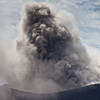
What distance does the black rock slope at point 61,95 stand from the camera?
222ft

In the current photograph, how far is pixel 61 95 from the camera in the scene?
6744 centimetres

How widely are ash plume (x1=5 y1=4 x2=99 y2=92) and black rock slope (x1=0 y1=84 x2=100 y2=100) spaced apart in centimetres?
191

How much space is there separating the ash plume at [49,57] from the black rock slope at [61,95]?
1.91 meters

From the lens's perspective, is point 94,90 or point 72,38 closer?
point 94,90

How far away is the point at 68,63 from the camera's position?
69.1 meters

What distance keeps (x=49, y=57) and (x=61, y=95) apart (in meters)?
8.96

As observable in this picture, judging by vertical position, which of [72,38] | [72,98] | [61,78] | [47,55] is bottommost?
[72,98]

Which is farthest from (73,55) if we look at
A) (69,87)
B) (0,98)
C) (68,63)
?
(0,98)

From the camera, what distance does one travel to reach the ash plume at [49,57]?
69188 millimetres

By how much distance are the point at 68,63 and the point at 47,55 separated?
505cm

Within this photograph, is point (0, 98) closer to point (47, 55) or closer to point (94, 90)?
point (47, 55)

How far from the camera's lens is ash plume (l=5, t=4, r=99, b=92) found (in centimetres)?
6919

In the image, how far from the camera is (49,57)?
69875 millimetres

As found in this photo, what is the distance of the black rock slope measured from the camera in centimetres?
6781
